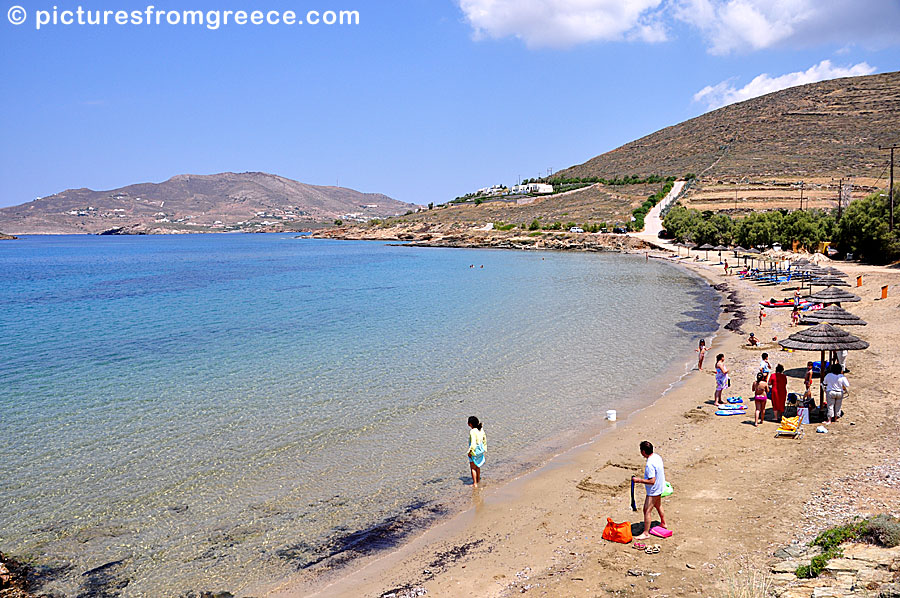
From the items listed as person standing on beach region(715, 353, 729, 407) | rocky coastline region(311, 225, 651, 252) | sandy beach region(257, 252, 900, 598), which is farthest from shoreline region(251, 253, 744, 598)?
rocky coastline region(311, 225, 651, 252)

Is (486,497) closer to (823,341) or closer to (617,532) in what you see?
(617,532)

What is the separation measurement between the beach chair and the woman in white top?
746mm

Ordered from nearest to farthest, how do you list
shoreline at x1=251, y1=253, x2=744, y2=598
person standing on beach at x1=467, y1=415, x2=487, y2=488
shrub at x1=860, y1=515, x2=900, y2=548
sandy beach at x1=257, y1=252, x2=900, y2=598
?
shrub at x1=860, y1=515, x2=900, y2=548
sandy beach at x1=257, y1=252, x2=900, y2=598
shoreline at x1=251, y1=253, x2=744, y2=598
person standing on beach at x1=467, y1=415, x2=487, y2=488

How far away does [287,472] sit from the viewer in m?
11.9

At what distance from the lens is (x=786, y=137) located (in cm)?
10800

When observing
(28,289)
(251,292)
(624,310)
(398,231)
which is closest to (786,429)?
(624,310)

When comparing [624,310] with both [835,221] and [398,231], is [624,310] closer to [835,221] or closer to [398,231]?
[835,221]

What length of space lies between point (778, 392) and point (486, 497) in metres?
7.29

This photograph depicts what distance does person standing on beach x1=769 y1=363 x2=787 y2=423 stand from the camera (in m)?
13.4

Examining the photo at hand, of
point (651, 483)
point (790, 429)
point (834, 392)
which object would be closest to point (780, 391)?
point (834, 392)

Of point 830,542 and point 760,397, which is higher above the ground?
point 760,397

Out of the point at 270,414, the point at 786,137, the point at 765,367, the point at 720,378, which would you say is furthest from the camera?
the point at 786,137

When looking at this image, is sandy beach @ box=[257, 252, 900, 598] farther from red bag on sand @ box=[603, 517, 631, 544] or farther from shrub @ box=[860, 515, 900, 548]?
shrub @ box=[860, 515, 900, 548]

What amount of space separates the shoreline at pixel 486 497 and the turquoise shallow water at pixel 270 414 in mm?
303
